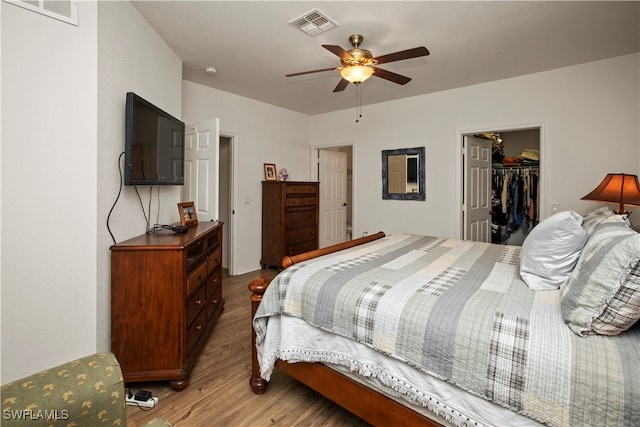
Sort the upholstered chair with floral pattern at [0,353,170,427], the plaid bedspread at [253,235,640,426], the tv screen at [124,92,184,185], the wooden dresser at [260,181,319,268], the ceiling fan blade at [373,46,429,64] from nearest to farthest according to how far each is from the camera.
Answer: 1. the upholstered chair with floral pattern at [0,353,170,427]
2. the plaid bedspread at [253,235,640,426]
3. the tv screen at [124,92,184,185]
4. the ceiling fan blade at [373,46,429,64]
5. the wooden dresser at [260,181,319,268]

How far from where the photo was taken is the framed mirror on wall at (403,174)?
432 centimetres

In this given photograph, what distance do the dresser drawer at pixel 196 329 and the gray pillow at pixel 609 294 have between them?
2.07 metres

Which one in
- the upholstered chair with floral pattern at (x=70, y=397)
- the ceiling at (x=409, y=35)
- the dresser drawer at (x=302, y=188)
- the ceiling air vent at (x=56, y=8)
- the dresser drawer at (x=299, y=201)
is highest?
the ceiling at (x=409, y=35)

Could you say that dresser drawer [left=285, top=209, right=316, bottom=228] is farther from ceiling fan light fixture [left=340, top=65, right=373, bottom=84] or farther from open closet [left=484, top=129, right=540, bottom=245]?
open closet [left=484, top=129, right=540, bottom=245]

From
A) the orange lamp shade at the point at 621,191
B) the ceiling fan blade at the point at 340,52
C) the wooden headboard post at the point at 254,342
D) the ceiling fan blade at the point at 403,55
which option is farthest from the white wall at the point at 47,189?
the orange lamp shade at the point at 621,191

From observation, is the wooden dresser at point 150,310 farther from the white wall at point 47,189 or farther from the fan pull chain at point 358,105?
the fan pull chain at point 358,105

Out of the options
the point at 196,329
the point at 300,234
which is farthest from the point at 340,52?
the point at 300,234

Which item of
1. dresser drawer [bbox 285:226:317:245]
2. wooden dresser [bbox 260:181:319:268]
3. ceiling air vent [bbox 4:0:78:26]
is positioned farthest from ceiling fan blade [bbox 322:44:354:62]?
dresser drawer [bbox 285:226:317:245]

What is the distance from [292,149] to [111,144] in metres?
3.41

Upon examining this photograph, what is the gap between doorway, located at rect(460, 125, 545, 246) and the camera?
13.3 ft

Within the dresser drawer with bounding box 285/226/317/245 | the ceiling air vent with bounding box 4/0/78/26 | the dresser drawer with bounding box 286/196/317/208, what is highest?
the ceiling air vent with bounding box 4/0/78/26

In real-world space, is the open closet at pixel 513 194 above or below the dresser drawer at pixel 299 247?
above

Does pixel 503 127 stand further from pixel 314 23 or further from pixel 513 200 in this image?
pixel 314 23

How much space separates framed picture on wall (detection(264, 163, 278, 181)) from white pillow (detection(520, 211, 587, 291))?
12.3 feet
